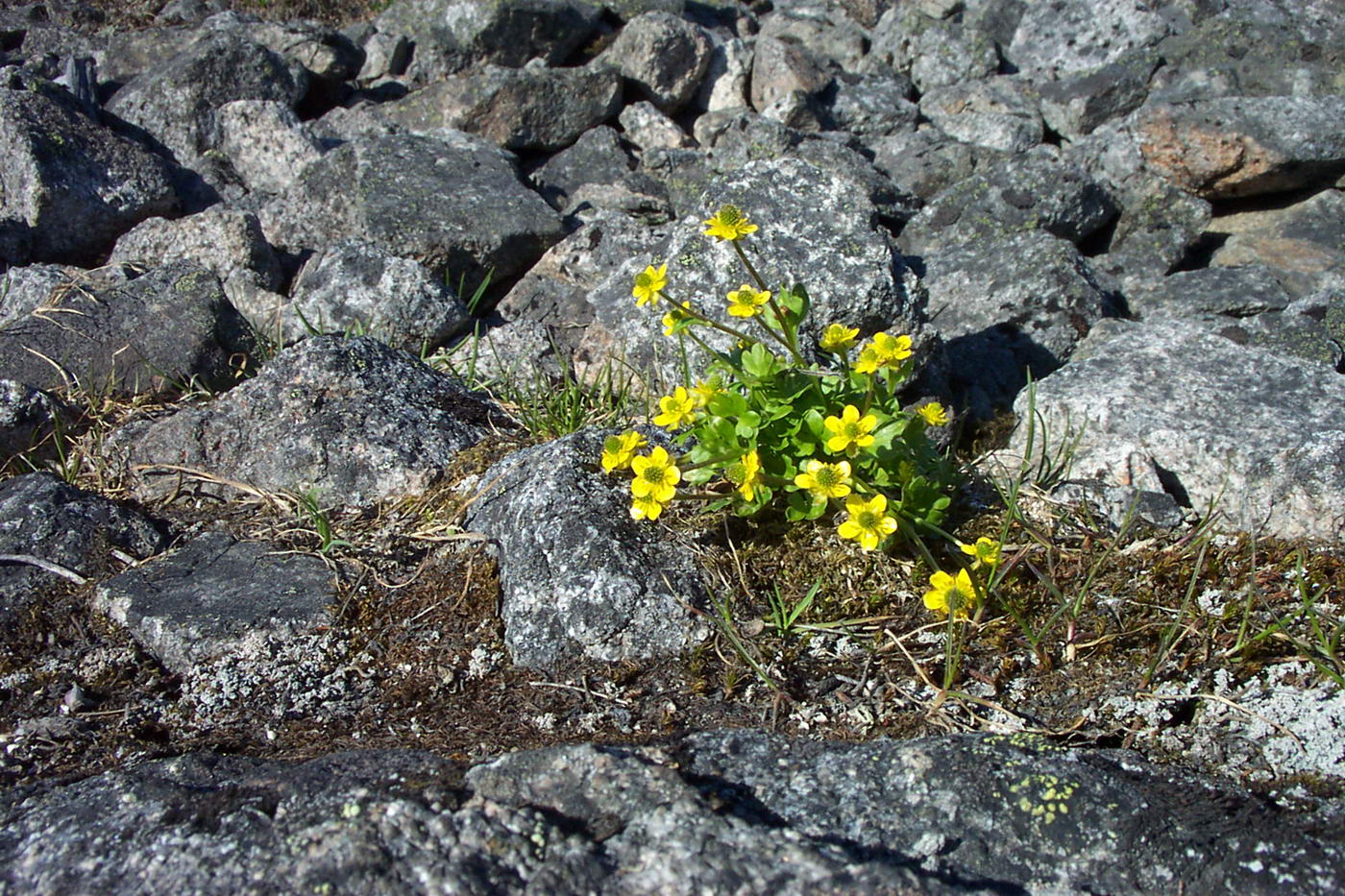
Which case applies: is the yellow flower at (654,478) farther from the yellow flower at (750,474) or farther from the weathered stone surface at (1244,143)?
the weathered stone surface at (1244,143)

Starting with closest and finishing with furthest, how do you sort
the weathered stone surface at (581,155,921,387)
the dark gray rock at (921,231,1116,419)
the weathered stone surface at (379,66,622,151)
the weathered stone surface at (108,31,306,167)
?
the weathered stone surface at (581,155,921,387)
the dark gray rock at (921,231,1116,419)
the weathered stone surface at (108,31,306,167)
the weathered stone surface at (379,66,622,151)

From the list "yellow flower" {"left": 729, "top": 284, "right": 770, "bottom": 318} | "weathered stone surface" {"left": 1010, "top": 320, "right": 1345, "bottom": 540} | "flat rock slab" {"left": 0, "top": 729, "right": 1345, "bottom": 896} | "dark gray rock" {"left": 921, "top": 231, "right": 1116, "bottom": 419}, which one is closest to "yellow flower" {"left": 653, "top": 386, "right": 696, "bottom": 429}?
"yellow flower" {"left": 729, "top": 284, "right": 770, "bottom": 318}

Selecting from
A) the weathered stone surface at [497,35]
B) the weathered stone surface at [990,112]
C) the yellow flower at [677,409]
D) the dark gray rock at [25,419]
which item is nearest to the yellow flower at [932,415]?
the yellow flower at [677,409]

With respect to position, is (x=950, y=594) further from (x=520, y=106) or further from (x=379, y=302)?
(x=520, y=106)

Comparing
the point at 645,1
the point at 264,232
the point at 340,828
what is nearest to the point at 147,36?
the point at 264,232

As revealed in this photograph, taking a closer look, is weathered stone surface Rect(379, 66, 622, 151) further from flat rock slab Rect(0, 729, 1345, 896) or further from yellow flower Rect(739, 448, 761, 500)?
flat rock slab Rect(0, 729, 1345, 896)

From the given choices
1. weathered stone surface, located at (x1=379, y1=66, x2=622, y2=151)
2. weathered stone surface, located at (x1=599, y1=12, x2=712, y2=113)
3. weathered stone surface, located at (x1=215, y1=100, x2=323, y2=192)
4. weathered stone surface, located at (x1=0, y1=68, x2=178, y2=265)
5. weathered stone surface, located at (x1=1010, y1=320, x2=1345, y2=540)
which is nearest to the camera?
weathered stone surface, located at (x1=1010, y1=320, x2=1345, y2=540)
